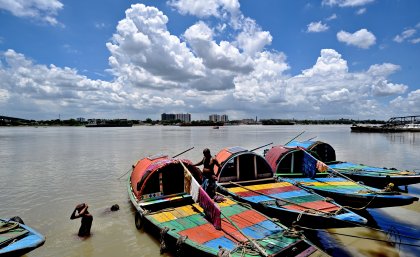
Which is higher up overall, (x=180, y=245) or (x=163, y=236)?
(x=180, y=245)

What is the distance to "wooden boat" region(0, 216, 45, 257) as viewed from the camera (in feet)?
23.2

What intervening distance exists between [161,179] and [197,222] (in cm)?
328

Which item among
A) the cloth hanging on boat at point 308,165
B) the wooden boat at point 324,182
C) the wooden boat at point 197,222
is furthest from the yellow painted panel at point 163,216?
the cloth hanging on boat at point 308,165

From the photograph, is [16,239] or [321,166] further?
[321,166]

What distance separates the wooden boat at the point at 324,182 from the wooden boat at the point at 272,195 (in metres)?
1.24

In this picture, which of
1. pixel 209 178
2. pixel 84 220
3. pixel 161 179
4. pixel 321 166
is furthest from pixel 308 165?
pixel 84 220

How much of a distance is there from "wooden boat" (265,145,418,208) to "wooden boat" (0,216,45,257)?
443 inches

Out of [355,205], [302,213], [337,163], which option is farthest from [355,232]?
[337,163]

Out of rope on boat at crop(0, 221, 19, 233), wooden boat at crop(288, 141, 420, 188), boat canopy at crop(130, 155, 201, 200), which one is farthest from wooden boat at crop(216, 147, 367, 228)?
rope on boat at crop(0, 221, 19, 233)

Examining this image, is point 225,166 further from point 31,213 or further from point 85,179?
point 85,179

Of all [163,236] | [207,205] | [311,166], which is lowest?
[163,236]

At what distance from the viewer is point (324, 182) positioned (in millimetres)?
14195

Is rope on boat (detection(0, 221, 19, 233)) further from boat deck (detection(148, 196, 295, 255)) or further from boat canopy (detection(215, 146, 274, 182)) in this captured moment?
boat canopy (detection(215, 146, 274, 182))

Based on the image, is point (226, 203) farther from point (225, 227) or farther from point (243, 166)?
point (243, 166)
